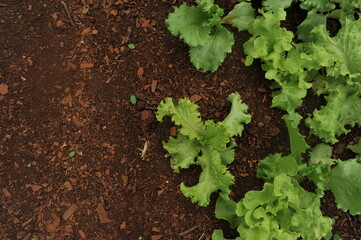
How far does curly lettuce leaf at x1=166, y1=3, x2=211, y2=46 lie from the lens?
2596 millimetres

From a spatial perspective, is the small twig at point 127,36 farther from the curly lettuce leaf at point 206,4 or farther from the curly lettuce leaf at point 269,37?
the curly lettuce leaf at point 269,37

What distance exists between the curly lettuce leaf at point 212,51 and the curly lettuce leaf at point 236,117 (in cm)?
26

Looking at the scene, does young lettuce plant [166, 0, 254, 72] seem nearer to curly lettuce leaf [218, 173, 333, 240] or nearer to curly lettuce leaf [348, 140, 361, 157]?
curly lettuce leaf [218, 173, 333, 240]

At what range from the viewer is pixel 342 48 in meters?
2.74

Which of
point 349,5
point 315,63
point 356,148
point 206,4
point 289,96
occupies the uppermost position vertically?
point 206,4

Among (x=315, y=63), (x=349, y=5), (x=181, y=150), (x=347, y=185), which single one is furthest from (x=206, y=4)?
(x=347, y=185)

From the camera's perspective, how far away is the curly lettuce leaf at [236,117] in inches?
104

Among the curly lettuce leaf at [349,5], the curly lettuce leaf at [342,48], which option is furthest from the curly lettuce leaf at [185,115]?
the curly lettuce leaf at [349,5]

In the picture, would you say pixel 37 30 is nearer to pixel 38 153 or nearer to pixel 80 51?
pixel 80 51

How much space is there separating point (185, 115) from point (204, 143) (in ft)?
0.75

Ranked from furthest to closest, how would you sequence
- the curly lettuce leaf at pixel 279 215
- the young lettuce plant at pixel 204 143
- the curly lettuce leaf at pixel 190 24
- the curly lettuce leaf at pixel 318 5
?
1. the curly lettuce leaf at pixel 318 5
2. the curly lettuce leaf at pixel 190 24
3. the young lettuce plant at pixel 204 143
4. the curly lettuce leaf at pixel 279 215

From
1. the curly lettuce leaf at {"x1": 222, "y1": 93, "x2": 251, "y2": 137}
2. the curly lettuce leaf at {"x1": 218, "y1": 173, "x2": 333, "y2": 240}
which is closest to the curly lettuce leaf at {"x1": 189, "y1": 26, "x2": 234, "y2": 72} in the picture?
the curly lettuce leaf at {"x1": 222, "y1": 93, "x2": 251, "y2": 137}

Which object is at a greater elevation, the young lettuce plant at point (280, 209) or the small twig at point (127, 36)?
the small twig at point (127, 36)

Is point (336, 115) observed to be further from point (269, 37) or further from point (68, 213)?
point (68, 213)
